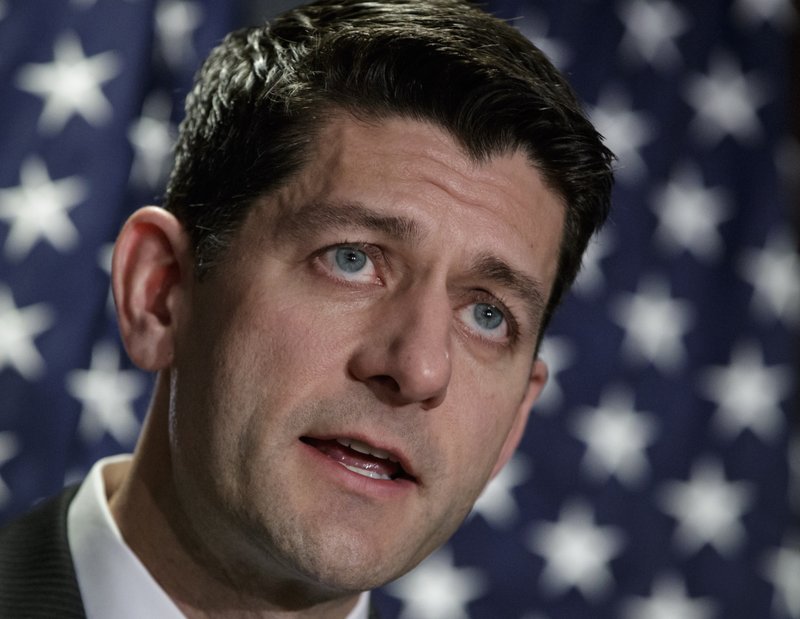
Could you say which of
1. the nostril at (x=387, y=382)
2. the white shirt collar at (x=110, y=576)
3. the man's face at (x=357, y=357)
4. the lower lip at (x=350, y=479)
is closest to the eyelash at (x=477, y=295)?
the man's face at (x=357, y=357)

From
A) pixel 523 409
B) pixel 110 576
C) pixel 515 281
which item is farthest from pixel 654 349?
pixel 110 576

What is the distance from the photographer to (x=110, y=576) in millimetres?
1636

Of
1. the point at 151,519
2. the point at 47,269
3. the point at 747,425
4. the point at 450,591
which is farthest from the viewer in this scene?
the point at 747,425

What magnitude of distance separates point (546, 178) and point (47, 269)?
1.49 m

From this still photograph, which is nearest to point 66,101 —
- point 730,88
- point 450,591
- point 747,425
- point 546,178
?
point 546,178

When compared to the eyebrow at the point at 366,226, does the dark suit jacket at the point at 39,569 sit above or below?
below

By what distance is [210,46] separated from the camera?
2.84 m

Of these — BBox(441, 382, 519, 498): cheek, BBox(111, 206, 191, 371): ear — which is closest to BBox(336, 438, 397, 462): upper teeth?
BBox(441, 382, 519, 498): cheek

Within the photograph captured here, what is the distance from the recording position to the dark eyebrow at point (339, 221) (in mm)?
1550

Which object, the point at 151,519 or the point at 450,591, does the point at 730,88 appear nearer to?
the point at 450,591

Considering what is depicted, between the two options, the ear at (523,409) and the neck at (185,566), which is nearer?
the neck at (185,566)

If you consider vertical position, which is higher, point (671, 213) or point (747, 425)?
point (671, 213)

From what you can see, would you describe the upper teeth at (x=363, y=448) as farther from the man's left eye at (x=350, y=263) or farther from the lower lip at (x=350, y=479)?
the man's left eye at (x=350, y=263)

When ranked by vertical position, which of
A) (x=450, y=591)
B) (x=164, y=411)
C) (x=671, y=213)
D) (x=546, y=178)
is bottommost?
(x=450, y=591)
